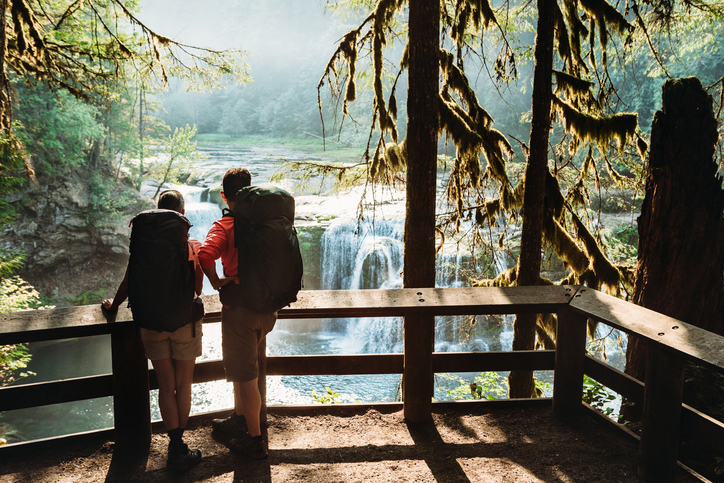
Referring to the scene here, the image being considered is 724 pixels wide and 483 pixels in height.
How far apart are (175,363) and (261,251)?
0.91 m

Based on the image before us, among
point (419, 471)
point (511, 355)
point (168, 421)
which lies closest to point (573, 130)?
point (511, 355)

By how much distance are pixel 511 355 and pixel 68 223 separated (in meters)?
24.0

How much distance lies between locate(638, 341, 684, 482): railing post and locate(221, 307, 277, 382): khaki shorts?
7.23 feet

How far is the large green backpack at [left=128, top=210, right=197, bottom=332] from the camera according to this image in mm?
2600

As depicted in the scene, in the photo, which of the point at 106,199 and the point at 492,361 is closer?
the point at 492,361

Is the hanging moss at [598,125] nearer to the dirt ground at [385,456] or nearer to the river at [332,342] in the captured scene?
the dirt ground at [385,456]

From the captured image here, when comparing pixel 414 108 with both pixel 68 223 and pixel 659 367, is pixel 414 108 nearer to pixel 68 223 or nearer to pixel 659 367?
pixel 659 367

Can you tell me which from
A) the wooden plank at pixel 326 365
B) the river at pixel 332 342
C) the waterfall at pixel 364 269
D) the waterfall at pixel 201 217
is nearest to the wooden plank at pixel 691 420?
the wooden plank at pixel 326 365

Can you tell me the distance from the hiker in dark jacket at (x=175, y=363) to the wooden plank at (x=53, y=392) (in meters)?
0.35

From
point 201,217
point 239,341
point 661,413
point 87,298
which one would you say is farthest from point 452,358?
point 87,298

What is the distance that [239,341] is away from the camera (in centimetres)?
282

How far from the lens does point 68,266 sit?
22281mm

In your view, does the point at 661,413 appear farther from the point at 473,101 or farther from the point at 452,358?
the point at 473,101

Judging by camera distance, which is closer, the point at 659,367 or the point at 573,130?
the point at 659,367
